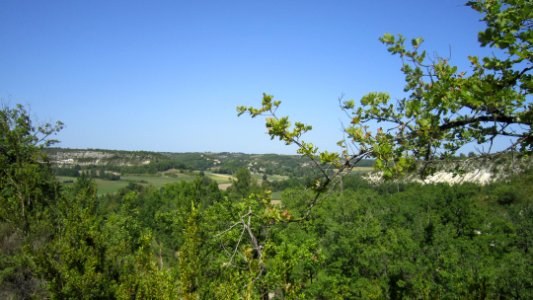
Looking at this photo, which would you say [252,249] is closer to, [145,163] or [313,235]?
[313,235]

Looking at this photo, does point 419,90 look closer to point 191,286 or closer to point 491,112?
point 491,112

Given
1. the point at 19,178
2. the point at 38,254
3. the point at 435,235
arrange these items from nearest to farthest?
the point at 38,254
the point at 19,178
the point at 435,235

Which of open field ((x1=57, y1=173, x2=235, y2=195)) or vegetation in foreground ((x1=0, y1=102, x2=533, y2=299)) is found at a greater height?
vegetation in foreground ((x1=0, y1=102, x2=533, y2=299))

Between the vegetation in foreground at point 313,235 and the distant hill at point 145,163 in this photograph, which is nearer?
the vegetation in foreground at point 313,235

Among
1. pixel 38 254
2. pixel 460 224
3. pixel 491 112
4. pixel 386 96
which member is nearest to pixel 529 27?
pixel 491 112

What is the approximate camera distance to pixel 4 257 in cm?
1841

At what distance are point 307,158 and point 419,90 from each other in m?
1.39

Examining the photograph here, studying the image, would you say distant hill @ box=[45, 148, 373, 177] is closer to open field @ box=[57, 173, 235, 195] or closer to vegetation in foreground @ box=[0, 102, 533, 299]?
open field @ box=[57, 173, 235, 195]

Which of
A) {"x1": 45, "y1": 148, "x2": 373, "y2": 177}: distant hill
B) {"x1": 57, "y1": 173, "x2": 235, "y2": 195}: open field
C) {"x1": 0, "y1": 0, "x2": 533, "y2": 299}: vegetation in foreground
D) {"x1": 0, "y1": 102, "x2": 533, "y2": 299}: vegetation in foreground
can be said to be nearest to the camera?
{"x1": 0, "y1": 0, "x2": 533, "y2": 299}: vegetation in foreground

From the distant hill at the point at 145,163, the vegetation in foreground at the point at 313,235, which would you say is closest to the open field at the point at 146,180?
the distant hill at the point at 145,163

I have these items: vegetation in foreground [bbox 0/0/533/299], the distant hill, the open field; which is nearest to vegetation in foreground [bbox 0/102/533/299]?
vegetation in foreground [bbox 0/0/533/299]

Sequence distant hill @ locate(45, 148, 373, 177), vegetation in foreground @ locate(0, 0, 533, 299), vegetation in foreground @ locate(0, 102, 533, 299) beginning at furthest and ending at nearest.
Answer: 1. distant hill @ locate(45, 148, 373, 177)
2. vegetation in foreground @ locate(0, 102, 533, 299)
3. vegetation in foreground @ locate(0, 0, 533, 299)

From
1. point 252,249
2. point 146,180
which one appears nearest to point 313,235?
point 252,249

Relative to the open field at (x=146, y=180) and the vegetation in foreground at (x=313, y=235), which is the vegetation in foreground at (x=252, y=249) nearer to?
the vegetation in foreground at (x=313, y=235)
